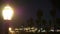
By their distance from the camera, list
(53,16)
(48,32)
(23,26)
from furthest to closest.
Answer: (53,16), (23,26), (48,32)

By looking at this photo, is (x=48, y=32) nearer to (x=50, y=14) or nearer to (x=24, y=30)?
(x=24, y=30)

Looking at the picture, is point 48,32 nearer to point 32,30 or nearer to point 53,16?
point 32,30

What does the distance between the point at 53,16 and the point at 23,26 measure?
3.95 metres

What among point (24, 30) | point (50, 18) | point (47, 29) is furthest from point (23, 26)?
point (50, 18)

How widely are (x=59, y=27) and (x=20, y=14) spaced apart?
5.29 meters

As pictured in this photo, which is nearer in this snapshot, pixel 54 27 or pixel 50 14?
pixel 54 27

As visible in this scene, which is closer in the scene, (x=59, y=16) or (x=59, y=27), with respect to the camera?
(x=59, y=27)

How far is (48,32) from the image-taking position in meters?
7.24

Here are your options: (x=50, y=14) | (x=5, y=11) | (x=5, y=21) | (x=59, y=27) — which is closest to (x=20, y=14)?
(x=50, y=14)

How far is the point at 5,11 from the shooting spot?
6.53 m

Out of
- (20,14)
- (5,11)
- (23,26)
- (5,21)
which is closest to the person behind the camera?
(5,21)

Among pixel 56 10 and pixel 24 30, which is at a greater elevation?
pixel 56 10

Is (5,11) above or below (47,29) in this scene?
above

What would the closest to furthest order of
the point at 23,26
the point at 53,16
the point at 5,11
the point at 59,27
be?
the point at 5,11
the point at 23,26
the point at 59,27
the point at 53,16
